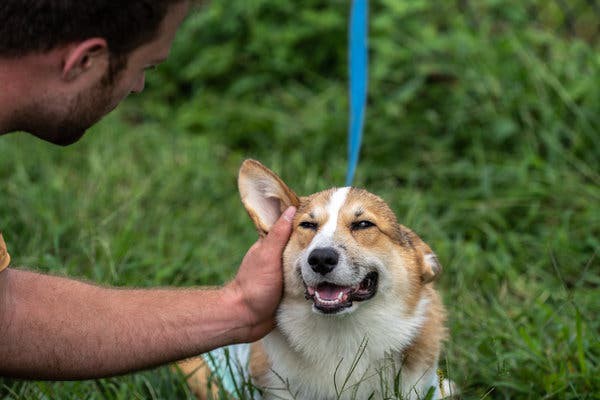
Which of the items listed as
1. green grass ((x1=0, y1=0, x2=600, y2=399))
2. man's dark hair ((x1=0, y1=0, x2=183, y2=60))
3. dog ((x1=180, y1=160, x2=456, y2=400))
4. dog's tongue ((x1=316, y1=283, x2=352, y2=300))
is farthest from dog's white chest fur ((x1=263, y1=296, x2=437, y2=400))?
man's dark hair ((x1=0, y1=0, x2=183, y2=60))

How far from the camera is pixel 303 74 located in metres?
6.30

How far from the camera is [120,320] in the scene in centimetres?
268

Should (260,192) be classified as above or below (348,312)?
above

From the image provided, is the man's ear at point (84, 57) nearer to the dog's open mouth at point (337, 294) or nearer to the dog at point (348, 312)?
the dog at point (348, 312)

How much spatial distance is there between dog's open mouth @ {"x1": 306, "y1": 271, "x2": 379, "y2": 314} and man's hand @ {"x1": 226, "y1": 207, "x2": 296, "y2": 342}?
0.38 ft

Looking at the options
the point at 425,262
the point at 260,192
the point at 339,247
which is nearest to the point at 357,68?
the point at 260,192

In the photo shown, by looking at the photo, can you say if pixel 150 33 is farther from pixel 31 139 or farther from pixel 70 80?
pixel 31 139

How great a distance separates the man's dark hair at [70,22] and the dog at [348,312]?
73 centimetres

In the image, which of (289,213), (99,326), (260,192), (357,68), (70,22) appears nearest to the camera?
(70,22)

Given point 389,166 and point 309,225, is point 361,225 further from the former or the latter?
point 389,166

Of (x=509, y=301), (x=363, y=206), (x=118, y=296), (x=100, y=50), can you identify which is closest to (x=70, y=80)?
(x=100, y=50)

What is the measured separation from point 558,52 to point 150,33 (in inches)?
145

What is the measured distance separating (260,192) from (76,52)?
36.0 inches

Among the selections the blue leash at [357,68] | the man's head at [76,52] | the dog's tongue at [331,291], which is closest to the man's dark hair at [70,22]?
the man's head at [76,52]
